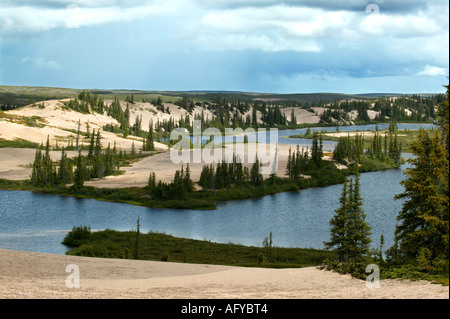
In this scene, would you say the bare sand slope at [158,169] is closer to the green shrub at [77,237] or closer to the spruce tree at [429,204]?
the green shrub at [77,237]

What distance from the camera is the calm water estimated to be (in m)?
55.3

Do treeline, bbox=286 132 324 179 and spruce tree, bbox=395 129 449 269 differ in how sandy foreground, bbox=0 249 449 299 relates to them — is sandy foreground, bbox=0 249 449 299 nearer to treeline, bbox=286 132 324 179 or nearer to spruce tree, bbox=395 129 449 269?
spruce tree, bbox=395 129 449 269

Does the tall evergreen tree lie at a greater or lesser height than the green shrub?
greater

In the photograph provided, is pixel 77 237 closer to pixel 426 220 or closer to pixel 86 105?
pixel 426 220

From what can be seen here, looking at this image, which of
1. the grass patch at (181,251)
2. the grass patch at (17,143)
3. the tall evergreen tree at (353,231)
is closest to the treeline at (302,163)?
the grass patch at (181,251)

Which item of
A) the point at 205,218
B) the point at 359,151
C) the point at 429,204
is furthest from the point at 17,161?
the point at 429,204

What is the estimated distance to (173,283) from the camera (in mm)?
26094

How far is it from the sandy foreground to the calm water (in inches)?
728

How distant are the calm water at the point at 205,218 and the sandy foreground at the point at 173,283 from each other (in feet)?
60.7

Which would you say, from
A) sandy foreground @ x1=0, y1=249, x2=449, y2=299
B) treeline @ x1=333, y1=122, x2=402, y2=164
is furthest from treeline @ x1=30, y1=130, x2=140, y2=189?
sandy foreground @ x1=0, y1=249, x2=449, y2=299

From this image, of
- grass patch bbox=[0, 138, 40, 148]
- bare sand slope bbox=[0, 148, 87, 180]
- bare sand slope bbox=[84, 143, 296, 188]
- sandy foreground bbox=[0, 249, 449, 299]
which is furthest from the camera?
grass patch bbox=[0, 138, 40, 148]

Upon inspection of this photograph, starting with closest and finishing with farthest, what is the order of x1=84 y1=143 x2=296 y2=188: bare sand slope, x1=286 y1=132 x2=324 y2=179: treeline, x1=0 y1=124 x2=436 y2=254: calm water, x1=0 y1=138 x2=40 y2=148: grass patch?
x1=0 y1=124 x2=436 y2=254: calm water → x1=84 y1=143 x2=296 y2=188: bare sand slope → x1=286 y1=132 x2=324 y2=179: treeline → x1=0 y1=138 x2=40 y2=148: grass patch

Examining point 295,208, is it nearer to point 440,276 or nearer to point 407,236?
point 407,236
